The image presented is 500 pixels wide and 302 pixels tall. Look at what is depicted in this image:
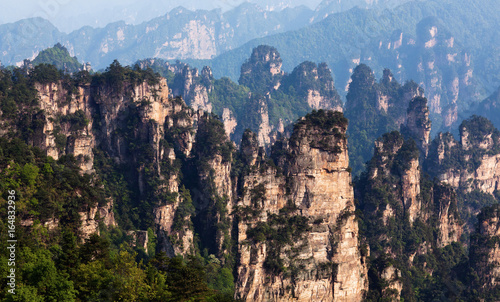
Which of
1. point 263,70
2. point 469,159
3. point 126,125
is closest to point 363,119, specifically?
point 263,70

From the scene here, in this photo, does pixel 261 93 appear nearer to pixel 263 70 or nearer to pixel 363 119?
pixel 263 70

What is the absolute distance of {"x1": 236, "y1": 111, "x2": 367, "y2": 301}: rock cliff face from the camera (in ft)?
182

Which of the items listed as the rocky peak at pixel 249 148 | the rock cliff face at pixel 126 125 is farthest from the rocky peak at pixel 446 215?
the rock cliff face at pixel 126 125

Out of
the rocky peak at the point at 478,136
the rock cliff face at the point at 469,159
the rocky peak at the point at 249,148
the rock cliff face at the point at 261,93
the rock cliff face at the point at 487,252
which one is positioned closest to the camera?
the rock cliff face at the point at 487,252

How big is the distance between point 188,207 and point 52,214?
2797 centimetres

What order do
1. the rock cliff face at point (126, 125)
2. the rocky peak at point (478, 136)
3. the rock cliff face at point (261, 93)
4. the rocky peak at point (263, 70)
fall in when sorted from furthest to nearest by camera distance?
the rocky peak at point (263, 70)
the rock cliff face at point (261, 93)
the rocky peak at point (478, 136)
the rock cliff face at point (126, 125)

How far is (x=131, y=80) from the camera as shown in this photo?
83.7 metres

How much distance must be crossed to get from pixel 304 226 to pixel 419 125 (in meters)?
71.6

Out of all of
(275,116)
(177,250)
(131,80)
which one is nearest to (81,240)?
(177,250)

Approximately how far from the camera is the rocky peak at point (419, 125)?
4847 inches

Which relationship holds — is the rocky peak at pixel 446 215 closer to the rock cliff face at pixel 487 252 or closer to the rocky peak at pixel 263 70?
the rock cliff face at pixel 487 252

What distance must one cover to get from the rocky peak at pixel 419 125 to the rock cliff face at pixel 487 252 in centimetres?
4815

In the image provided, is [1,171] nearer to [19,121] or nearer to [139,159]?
[19,121]

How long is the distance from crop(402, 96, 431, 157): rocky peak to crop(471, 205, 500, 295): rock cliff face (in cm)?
4815
